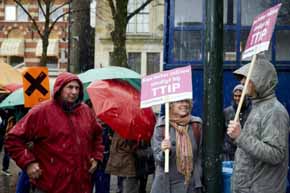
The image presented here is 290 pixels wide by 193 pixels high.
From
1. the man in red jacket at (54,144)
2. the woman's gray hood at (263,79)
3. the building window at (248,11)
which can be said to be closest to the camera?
the woman's gray hood at (263,79)

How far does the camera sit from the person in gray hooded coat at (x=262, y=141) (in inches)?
175

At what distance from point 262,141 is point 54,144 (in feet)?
6.48

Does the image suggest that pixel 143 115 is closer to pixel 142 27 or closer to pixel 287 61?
pixel 287 61

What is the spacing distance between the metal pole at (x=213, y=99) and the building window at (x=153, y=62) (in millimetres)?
31129

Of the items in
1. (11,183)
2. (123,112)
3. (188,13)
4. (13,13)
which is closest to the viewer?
(123,112)

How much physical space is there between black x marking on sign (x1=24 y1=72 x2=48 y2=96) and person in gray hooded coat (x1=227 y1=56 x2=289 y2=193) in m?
5.41

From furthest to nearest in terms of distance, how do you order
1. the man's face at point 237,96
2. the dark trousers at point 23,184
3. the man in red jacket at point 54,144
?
the dark trousers at point 23,184 < the man's face at point 237,96 < the man in red jacket at point 54,144

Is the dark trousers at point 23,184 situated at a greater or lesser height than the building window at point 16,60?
lesser

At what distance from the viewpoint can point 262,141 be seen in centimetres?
447

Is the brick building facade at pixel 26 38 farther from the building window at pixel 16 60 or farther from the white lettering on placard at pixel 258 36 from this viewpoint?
the white lettering on placard at pixel 258 36

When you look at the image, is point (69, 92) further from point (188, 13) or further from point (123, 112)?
point (188, 13)

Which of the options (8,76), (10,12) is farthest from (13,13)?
(8,76)

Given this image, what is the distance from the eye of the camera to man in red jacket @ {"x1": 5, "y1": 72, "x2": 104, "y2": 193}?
211 inches

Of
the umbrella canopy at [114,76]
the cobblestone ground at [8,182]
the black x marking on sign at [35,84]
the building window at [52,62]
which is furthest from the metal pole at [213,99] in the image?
the building window at [52,62]
